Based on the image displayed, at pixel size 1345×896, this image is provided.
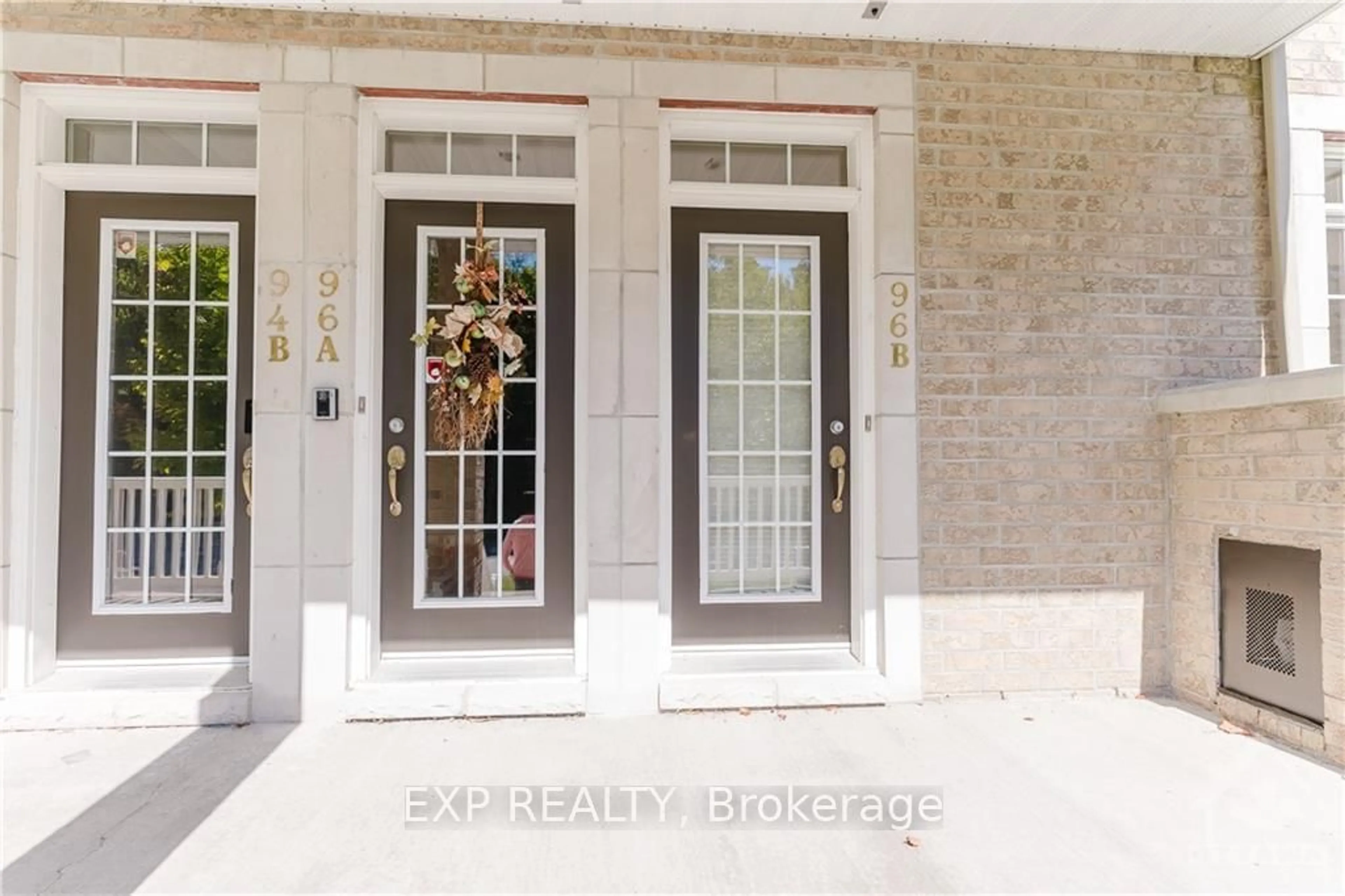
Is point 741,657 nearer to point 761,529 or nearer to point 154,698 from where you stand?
point 761,529

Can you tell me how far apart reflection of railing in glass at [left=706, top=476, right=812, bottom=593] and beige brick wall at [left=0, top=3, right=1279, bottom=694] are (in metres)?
0.55

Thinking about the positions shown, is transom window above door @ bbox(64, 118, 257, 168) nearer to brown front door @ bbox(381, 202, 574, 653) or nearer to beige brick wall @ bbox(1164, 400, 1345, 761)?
brown front door @ bbox(381, 202, 574, 653)

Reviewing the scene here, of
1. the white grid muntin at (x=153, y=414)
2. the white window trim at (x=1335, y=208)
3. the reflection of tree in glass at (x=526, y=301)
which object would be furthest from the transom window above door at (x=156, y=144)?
the white window trim at (x=1335, y=208)

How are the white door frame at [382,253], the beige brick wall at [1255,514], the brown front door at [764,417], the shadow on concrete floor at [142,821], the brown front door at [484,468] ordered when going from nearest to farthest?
the shadow on concrete floor at [142,821] → the beige brick wall at [1255,514] → the white door frame at [382,253] → the brown front door at [484,468] → the brown front door at [764,417]

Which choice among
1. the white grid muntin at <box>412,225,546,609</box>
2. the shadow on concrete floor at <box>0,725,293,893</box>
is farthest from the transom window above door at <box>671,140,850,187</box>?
the shadow on concrete floor at <box>0,725,293,893</box>

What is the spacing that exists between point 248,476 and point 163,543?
50 cm

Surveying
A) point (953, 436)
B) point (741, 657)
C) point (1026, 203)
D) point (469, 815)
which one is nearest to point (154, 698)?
point (469, 815)

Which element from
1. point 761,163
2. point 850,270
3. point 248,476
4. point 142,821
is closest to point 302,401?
point 248,476

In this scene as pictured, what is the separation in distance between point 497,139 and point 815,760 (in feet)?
9.66

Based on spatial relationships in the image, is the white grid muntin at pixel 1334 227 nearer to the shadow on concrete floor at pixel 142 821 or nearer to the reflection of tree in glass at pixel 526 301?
the reflection of tree in glass at pixel 526 301

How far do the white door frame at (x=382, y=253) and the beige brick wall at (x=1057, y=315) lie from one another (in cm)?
46

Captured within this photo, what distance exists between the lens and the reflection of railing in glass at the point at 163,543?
306cm

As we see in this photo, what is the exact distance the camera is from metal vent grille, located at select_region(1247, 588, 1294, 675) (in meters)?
2.69

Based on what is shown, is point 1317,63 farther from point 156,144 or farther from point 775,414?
point 156,144
